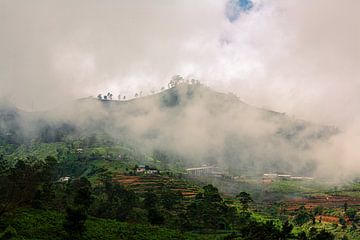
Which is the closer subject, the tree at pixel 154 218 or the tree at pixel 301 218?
Answer: the tree at pixel 154 218

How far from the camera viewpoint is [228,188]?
19238cm

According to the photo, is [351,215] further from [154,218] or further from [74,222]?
[74,222]

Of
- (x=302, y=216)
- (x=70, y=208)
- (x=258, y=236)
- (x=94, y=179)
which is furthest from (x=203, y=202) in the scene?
(x=94, y=179)

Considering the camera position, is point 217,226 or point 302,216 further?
point 302,216

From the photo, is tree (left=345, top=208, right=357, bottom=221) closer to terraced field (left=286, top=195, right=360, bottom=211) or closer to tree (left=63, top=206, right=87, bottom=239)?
terraced field (left=286, top=195, right=360, bottom=211)

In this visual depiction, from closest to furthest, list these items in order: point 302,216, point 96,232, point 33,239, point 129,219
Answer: point 33,239, point 96,232, point 129,219, point 302,216

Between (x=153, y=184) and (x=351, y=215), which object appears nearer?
(x=351, y=215)

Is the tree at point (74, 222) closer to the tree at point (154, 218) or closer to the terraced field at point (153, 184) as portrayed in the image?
the tree at point (154, 218)

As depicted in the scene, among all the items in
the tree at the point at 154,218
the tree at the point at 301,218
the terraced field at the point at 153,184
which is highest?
the terraced field at the point at 153,184

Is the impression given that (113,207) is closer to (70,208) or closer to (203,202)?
(203,202)

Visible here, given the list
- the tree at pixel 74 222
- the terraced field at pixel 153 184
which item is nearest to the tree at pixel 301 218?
the terraced field at pixel 153 184

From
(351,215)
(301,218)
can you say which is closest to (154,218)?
(301,218)

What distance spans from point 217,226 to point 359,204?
95367 mm

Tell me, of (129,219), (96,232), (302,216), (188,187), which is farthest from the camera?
(188,187)
